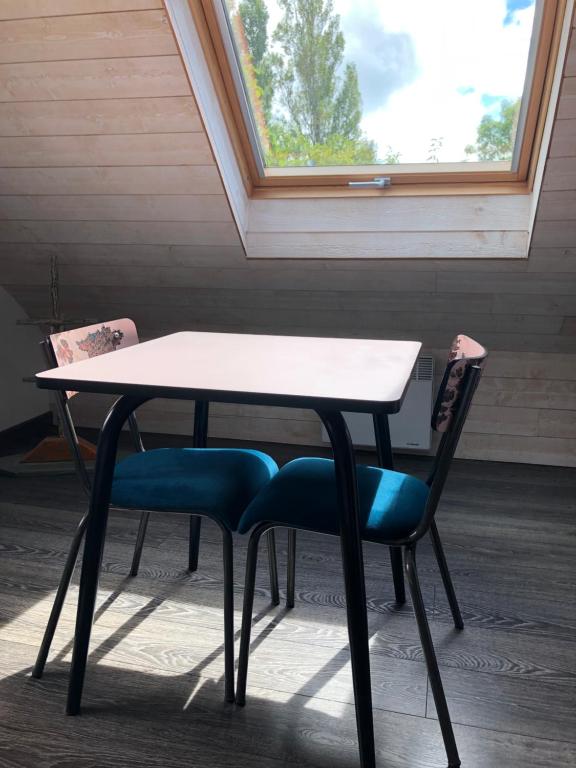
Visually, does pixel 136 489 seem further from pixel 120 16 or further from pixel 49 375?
pixel 120 16

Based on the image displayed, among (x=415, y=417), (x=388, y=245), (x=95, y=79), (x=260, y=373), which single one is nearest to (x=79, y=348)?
(x=260, y=373)

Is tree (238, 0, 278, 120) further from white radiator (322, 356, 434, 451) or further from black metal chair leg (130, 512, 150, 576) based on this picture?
black metal chair leg (130, 512, 150, 576)

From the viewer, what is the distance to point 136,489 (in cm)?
157

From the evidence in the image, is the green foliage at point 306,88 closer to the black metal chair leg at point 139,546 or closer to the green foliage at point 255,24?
the green foliage at point 255,24

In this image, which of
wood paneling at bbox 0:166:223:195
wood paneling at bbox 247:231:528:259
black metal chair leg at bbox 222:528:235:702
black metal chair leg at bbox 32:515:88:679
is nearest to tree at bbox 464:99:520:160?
wood paneling at bbox 247:231:528:259

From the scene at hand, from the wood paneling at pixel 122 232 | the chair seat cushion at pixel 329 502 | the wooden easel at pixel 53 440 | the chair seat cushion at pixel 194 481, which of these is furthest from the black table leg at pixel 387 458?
the wooden easel at pixel 53 440

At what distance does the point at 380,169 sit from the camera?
252 cm

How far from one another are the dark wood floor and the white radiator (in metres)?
0.68

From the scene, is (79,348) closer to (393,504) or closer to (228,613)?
(228,613)

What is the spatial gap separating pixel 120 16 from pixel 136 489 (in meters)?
1.37

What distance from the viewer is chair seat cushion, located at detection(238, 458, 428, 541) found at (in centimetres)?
138

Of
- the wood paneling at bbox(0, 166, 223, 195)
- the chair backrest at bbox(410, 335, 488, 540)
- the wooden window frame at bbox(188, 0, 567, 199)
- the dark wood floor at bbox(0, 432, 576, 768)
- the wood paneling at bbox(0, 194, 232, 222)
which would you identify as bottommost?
the dark wood floor at bbox(0, 432, 576, 768)

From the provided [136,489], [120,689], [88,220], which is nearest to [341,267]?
[88,220]

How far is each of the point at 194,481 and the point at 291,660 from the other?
52 centimetres
